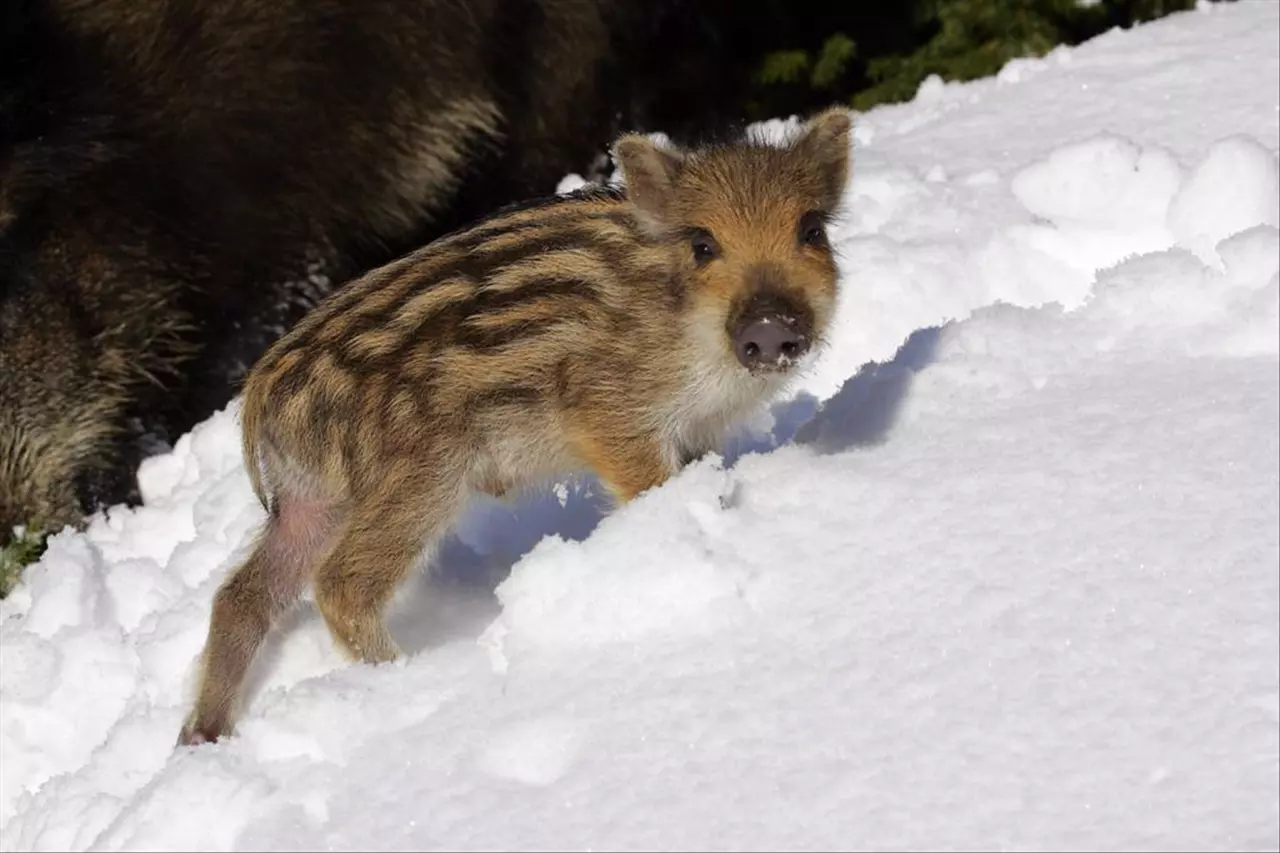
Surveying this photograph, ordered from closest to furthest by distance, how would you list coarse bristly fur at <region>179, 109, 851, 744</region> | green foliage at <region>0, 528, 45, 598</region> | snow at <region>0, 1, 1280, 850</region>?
snow at <region>0, 1, 1280, 850</region>, coarse bristly fur at <region>179, 109, 851, 744</region>, green foliage at <region>0, 528, 45, 598</region>

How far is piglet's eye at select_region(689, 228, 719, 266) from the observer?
118 inches

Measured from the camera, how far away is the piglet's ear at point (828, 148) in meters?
3.14

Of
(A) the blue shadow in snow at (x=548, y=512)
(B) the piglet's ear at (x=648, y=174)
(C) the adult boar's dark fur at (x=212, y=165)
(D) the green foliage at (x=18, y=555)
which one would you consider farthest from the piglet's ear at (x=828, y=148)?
(C) the adult boar's dark fur at (x=212, y=165)

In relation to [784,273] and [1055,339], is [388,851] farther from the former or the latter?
[1055,339]

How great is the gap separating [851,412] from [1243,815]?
4.17 ft

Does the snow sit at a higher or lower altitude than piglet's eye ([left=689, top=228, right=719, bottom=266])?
lower

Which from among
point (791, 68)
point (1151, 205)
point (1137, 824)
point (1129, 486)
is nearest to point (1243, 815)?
point (1137, 824)

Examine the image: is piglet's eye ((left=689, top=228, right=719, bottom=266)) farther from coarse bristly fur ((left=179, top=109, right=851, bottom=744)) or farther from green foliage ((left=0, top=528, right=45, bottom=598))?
green foliage ((left=0, top=528, right=45, bottom=598))

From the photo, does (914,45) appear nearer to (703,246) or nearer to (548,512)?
(548,512)

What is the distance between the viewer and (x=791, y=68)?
583 centimetres

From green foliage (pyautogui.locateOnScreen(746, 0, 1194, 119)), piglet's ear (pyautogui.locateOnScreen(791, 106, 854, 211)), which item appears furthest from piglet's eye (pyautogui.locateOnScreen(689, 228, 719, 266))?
green foliage (pyautogui.locateOnScreen(746, 0, 1194, 119))

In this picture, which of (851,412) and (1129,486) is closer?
(1129,486)

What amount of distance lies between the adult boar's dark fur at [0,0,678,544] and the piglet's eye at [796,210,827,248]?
8.11 ft

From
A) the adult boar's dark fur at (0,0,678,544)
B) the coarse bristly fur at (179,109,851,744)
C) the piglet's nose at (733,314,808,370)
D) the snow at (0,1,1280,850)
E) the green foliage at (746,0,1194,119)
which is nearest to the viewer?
the snow at (0,1,1280,850)
